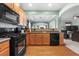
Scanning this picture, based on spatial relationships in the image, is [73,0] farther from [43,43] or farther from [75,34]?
[75,34]

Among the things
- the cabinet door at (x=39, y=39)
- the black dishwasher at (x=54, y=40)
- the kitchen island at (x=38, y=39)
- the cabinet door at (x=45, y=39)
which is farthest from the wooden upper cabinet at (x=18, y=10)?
the black dishwasher at (x=54, y=40)

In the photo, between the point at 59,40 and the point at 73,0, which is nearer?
the point at 73,0

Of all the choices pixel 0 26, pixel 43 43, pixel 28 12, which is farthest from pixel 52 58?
pixel 28 12

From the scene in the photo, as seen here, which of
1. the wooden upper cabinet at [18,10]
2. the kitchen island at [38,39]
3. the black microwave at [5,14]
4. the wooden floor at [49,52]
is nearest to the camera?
the black microwave at [5,14]

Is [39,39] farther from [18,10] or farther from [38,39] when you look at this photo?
[18,10]

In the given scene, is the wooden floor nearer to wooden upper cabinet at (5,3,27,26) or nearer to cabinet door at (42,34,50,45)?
wooden upper cabinet at (5,3,27,26)

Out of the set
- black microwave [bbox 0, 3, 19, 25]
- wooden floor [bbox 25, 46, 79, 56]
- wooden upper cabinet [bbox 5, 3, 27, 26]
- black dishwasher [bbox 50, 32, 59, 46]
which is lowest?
wooden floor [bbox 25, 46, 79, 56]

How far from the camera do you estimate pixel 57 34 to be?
8.09 m

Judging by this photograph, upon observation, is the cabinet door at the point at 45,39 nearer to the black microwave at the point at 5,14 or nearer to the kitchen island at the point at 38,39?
the kitchen island at the point at 38,39

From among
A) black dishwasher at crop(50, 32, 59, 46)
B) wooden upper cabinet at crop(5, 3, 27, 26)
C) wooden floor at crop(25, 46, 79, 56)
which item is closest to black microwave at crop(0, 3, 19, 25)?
wooden upper cabinet at crop(5, 3, 27, 26)

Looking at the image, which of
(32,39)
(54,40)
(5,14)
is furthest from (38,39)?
(5,14)

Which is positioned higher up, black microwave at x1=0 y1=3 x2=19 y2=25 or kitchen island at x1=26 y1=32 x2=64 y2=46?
black microwave at x1=0 y1=3 x2=19 y2=25

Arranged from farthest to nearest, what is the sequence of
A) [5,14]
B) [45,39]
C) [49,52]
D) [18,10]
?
[45,39]
[49,52]
[18,10]
[5,14]

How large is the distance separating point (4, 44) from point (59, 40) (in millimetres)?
5694
